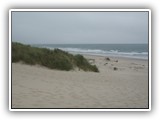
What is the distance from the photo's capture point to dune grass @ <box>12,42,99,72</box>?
14.4 feet

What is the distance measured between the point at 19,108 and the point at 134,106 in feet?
5.15

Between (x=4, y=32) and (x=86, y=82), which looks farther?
(x=86, y=82)

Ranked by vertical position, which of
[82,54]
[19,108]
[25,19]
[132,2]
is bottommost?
[19,108]

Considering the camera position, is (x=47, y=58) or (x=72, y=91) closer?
(x=72, y=91)

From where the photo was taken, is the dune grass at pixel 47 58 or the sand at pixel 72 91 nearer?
the sand at pixel 72 91

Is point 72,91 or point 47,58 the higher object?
point 47,58

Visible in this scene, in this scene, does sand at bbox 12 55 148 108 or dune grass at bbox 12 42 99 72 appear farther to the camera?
dune grass at bbox 12 42 99 72

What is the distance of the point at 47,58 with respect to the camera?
16.5ft

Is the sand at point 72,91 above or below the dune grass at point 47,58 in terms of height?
below

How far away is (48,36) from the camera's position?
404 centimetres

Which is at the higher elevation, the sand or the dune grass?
the dune grass

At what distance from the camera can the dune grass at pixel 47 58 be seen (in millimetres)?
4397

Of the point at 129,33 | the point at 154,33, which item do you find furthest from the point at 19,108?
the point at 154,33

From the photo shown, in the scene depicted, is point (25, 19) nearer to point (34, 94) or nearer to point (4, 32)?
point (4, 32)
